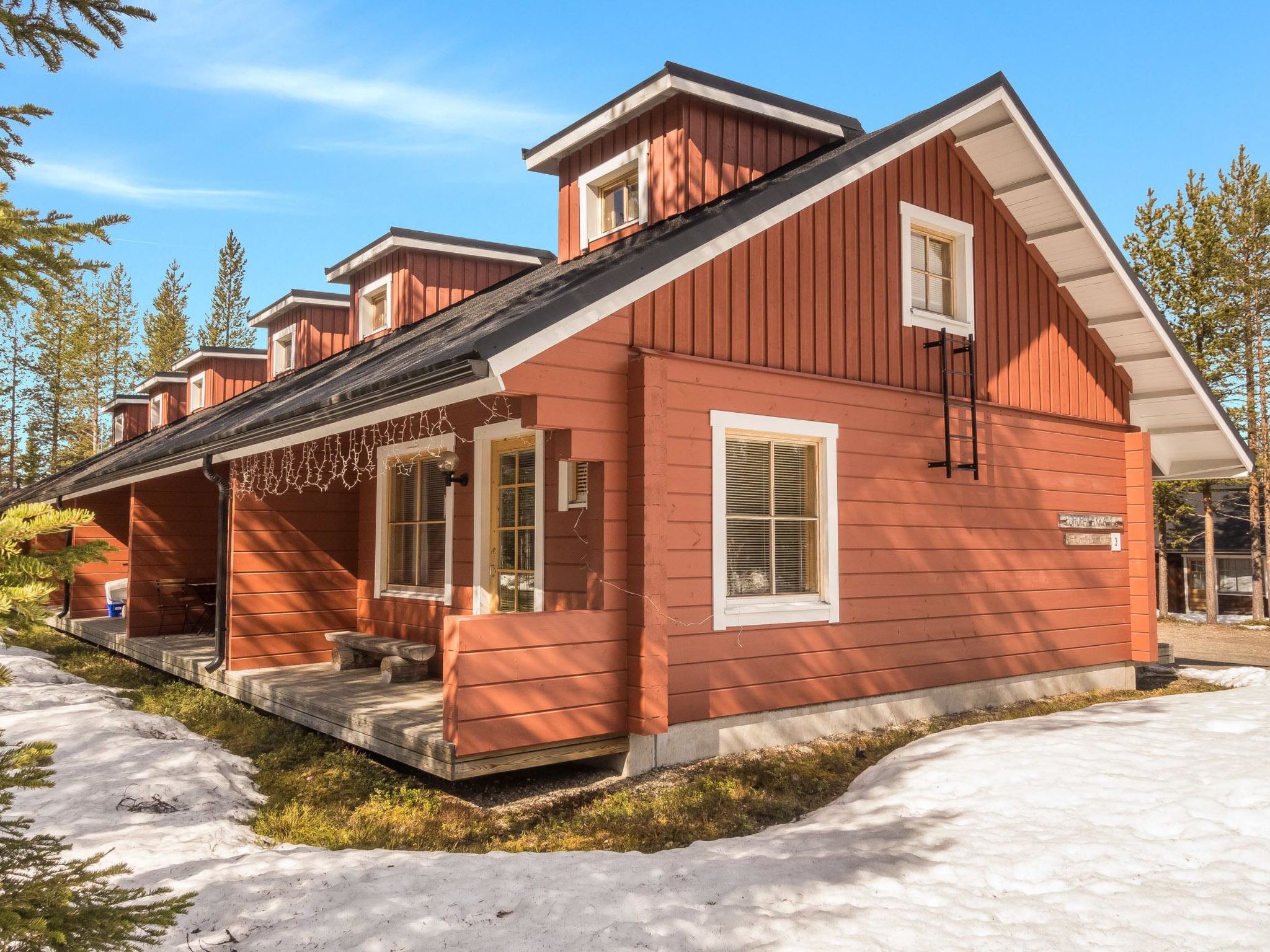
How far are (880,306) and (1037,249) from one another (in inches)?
110

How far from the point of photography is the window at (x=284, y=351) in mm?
15648

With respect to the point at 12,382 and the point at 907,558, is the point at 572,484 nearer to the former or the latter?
the point at 907,558

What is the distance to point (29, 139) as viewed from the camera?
416 centimetres

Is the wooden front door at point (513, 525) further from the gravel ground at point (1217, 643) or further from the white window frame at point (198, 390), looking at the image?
the white window frame at point (198, 390)

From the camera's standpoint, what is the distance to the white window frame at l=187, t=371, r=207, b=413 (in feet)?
63.3

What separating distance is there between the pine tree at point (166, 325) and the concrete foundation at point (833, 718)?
37103 mm

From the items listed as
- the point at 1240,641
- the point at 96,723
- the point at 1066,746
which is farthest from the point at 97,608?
the point at 1240,641

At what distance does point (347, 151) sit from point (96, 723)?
16821 millimetres

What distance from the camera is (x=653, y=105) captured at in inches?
348

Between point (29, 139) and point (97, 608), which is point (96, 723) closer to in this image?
point (29, 139)

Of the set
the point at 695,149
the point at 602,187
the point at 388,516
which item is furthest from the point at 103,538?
the point at 695,149

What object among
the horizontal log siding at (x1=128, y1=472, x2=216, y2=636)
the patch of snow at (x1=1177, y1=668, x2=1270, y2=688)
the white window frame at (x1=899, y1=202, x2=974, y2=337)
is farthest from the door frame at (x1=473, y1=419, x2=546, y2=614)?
the patch of snow at (x1=1177, y1=668, x2=1270, y2=688)

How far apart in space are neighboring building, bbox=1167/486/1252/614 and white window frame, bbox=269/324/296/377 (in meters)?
25.0

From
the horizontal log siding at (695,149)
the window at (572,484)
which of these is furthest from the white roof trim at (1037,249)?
the window at (572,484)
